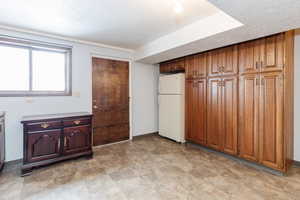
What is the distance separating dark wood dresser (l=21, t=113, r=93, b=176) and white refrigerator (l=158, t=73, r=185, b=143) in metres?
1.94

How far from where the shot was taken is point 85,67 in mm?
3311

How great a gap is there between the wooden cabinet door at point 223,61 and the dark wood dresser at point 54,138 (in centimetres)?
256

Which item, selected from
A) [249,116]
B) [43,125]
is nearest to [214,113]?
[249,116]

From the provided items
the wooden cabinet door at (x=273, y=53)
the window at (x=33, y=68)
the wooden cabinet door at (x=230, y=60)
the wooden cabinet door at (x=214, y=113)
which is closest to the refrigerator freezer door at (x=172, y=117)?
the wooden cabinet door at (x=214, y=113)

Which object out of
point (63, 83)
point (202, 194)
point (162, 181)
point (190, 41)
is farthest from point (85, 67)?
point (202, 194)

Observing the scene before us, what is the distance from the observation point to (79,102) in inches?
128

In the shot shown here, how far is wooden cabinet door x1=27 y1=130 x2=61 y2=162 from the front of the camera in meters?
2.32

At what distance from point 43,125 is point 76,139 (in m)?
0.57

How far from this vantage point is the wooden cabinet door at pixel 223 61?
2.68m

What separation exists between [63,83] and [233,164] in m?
3.55

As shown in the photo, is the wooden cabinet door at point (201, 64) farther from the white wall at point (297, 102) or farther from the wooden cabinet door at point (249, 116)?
the white wall at point (297, 102)

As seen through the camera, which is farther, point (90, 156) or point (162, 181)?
point (90, 156)

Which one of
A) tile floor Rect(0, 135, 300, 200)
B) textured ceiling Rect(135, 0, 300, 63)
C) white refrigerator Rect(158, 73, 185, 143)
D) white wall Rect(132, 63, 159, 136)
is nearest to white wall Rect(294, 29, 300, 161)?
tile floor Rect(0, 135, 300, 200)

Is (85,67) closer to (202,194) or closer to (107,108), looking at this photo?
(107,108)
